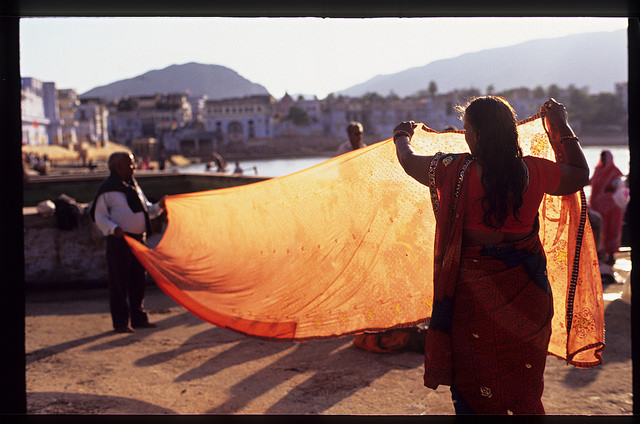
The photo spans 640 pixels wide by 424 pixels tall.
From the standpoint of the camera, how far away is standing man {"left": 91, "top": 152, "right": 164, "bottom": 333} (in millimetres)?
5062

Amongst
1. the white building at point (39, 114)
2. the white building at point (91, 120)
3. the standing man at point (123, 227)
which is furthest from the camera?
the white building at point (91, 120)

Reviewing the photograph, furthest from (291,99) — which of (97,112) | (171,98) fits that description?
(97,112)

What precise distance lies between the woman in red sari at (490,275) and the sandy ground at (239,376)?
Answer: 1.46 metres

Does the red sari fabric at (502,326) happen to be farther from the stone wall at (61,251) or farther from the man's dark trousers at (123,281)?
the stone wall at (61,251)

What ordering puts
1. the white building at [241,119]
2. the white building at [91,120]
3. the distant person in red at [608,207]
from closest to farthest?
1. the distant person in red at [608,207]
2. the white building at [91,120]
3. the white building at [241,119]

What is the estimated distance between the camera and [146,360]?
458cm

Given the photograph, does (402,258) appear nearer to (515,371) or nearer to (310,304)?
(310,304)

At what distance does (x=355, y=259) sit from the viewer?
3.11 meters

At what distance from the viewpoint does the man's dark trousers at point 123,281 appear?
5215 millimetres

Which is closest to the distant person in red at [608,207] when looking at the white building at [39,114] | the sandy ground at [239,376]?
the sandy ground at [239,376]

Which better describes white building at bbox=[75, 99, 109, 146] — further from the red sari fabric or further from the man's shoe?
the red sari fabric

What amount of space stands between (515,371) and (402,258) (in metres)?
0.93

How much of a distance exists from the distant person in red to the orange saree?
5.97m

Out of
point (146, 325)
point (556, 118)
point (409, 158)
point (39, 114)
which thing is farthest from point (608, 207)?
point (39, 114)
